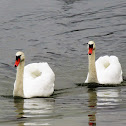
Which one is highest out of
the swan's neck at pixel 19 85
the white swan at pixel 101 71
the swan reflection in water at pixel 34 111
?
the white swan at pixel 101 71

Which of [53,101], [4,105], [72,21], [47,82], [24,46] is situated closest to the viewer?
[4,105]

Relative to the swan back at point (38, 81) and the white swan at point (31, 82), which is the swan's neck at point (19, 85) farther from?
the swan back at point (38, 81)

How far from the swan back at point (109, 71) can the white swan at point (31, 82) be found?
6.88ft

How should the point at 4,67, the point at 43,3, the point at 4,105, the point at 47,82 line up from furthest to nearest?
the point at 43,3 → the point at 4,67 → the point at 47,82 → the point at 4,105

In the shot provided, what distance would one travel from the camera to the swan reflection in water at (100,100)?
9484mm

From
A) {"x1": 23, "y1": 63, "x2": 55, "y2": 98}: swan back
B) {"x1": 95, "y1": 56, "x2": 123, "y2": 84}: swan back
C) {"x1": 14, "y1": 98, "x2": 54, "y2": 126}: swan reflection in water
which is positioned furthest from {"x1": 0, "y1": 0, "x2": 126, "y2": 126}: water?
{"x1": 95, "y1": 56, "x2": 123, "y2": 84}: swan back

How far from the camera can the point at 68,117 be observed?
8.95 m

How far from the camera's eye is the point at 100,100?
11.6m

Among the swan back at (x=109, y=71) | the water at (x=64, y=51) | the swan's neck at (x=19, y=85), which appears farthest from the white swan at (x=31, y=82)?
the swan back at (x=109, y=71)

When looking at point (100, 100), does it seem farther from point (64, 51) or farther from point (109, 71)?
point (64, 51)

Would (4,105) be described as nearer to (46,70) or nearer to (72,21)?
(46,70)

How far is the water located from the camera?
368 inches

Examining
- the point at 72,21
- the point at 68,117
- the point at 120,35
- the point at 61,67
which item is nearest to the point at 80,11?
the point at 72,21

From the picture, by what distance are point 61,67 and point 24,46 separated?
3.43 m
